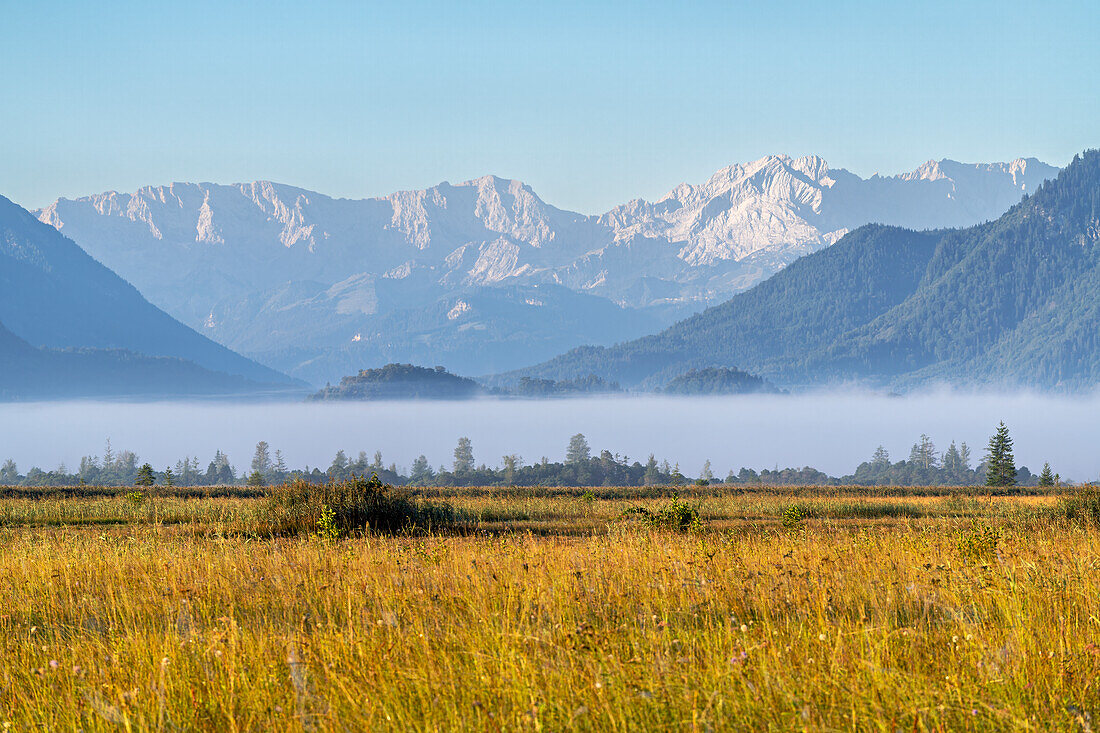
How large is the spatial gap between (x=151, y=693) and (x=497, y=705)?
8.81ft

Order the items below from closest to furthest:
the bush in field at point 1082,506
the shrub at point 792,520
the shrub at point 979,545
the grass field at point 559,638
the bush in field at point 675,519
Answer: the grass field at point 559,638
the shrub at point 979,545
the bush in field at point 675,519
the shrub at point 792,520
the bush in field at point 1082,506

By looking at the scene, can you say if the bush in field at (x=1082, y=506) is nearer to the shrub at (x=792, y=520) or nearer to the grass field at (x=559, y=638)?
the shrub at (x=792, y=520)

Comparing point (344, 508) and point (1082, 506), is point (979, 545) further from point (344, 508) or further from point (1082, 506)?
point (1082, 506)


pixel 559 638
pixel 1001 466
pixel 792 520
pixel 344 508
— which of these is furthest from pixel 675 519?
pixel 1001 466

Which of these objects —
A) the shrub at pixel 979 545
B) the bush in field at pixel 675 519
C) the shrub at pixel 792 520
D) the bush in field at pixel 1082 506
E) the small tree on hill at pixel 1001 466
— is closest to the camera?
the shrub at pixel 979 545

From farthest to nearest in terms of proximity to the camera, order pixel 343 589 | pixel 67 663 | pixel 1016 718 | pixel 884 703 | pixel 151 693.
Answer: pixel 343 589 < pixel 67 663 < pixel 151 693 < pixel 884 703 < pixel 1016 718

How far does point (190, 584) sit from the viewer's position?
12.3 meters

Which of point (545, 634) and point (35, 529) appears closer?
point (545, 634)

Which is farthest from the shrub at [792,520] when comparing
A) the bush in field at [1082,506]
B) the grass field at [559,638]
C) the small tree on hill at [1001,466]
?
the small tree on hill at [1001,466]

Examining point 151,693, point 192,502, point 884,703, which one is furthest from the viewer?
point 192,502

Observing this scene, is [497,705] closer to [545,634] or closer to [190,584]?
[545,634]

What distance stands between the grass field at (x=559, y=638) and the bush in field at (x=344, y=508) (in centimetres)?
923

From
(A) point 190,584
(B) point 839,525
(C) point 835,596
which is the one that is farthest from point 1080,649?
(B) point 839,525

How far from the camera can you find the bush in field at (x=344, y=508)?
85.5ft
